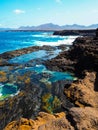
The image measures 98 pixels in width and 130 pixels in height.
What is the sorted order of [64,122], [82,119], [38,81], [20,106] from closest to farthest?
[64,122] < [82,119] < [20,106] < [38,81]

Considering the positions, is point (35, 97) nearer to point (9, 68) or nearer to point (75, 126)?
point (75, 126)

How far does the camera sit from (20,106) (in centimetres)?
2523

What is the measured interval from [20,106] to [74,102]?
6.15 meters

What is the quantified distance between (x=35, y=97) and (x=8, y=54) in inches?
1375

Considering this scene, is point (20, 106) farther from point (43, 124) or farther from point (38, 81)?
point (43, 124)

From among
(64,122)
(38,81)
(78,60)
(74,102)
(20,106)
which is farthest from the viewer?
(78,60)

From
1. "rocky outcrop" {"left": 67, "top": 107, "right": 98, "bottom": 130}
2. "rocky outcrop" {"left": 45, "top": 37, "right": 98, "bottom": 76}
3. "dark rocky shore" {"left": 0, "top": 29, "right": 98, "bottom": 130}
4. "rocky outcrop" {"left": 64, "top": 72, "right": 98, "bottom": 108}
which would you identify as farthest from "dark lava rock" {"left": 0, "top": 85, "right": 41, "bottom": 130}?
"rocky outcrop" {"left": 45, "top": 37, "right": 98, "bottom": 76}

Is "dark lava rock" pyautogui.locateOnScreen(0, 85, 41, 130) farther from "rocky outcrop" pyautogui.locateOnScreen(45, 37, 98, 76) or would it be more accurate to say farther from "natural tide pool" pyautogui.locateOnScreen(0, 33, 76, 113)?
"rocky outcrop" pyautogui.locateOnScreen(45, 37, 98, 76)

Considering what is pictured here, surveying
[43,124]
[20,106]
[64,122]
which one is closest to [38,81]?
[20,106]

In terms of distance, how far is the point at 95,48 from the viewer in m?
38.4

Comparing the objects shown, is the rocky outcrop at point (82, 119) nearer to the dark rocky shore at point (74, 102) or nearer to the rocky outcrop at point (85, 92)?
the dark rocky shore at point (74, 102)

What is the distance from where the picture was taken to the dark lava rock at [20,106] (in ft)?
74.8

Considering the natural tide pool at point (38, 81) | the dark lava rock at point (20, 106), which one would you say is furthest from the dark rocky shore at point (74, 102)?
the natural tide pool at point (38, 81)

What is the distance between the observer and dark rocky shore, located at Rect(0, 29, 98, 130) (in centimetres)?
1416
